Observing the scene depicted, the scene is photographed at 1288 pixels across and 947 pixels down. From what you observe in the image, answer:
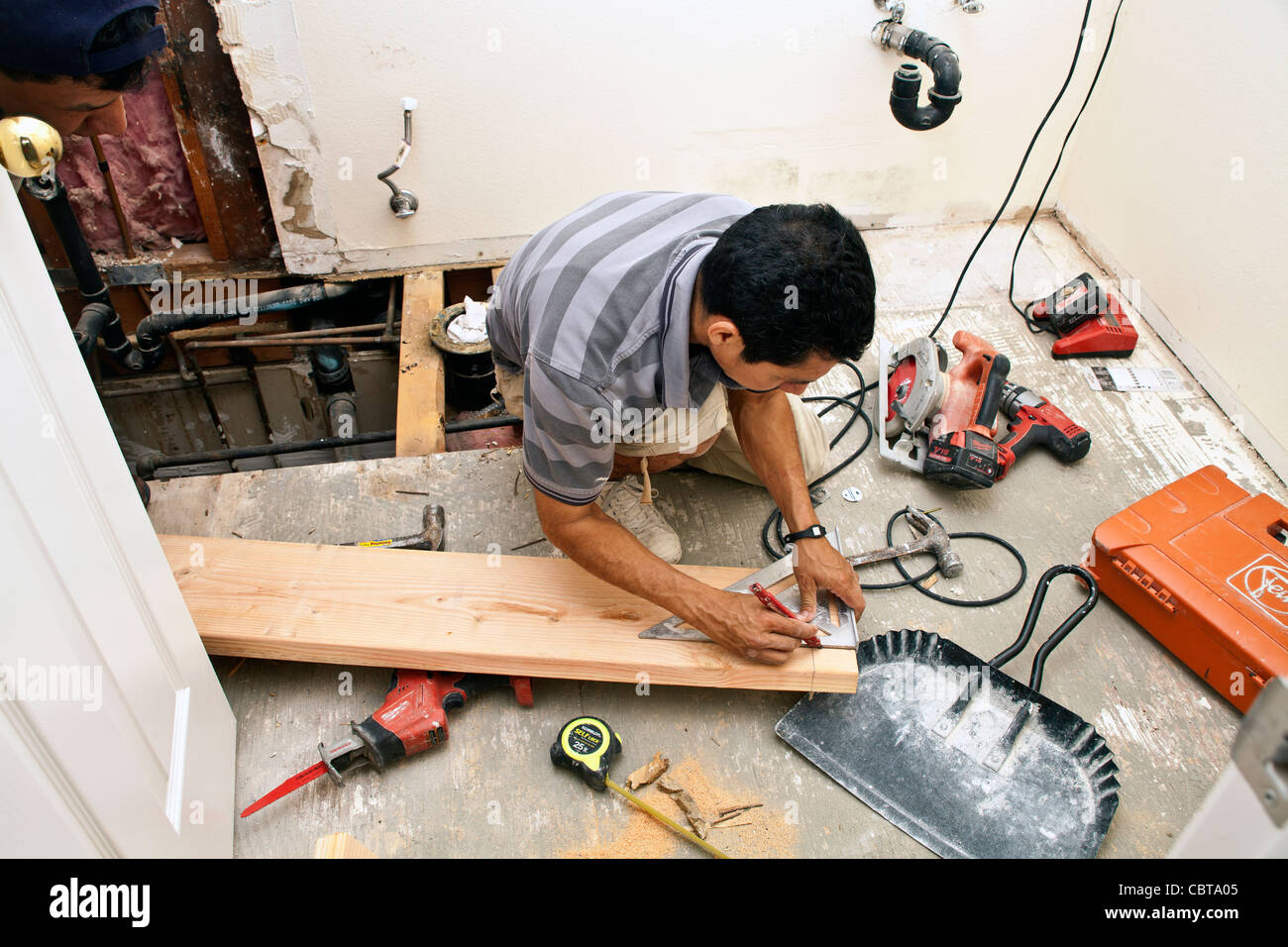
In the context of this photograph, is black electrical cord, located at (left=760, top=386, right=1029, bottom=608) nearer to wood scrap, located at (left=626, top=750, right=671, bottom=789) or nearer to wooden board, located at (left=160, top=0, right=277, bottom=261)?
wood scrap, located at (left=626, top=750, right=671, bottom=789)

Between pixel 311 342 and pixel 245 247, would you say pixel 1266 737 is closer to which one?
pixel 311 342

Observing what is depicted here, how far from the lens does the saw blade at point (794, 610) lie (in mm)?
1665

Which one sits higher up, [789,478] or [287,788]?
[789,478]

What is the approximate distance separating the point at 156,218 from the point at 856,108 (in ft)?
7.59

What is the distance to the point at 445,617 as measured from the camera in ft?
5.56

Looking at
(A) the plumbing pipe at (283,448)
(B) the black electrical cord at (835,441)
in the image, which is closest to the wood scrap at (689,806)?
(B) the black electrical cord at (835,441)

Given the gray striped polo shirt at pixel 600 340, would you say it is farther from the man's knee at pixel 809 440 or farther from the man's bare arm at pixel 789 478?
the man's knee at pixel 809 440

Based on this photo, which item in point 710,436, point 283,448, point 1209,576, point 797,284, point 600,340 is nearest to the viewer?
point 797,284

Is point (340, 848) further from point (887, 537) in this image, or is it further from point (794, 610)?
point (887, 537)

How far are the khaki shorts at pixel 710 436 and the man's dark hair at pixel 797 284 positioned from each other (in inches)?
16.5

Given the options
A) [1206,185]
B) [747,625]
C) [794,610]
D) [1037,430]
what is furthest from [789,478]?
[1206,185]

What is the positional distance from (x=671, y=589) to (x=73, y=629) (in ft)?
3.10

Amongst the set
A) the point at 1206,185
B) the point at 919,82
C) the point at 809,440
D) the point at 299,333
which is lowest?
the point at 299,333
